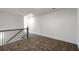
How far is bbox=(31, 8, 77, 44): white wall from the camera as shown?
258cm

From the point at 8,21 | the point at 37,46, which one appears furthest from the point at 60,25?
the point at 8,21

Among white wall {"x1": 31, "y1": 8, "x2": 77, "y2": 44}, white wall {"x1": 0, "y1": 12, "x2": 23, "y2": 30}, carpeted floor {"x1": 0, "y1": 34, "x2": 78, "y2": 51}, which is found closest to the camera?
carpeted floor {"x1": 0, "y1": 34, "x2": 78, "y2": 51}

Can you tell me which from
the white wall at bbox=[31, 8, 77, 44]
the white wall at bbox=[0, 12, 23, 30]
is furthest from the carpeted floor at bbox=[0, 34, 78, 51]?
the white wall at bbox=[0, 12, 23, 30]

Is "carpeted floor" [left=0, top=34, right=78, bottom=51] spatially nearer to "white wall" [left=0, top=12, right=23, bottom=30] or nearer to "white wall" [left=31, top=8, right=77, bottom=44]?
"white wall" [left=31, top=8, right=77, bottom=44]

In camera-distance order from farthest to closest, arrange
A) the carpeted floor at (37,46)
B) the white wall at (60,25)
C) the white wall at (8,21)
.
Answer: the white wall at (8,21) < the white wall at (60,25) < the carpeted floor at (37,46)

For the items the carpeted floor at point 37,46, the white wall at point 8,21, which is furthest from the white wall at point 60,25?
the white wall at point 8,21

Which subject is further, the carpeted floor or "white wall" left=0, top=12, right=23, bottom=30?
"white wall" left=0, top=12, right=23, bottom=30

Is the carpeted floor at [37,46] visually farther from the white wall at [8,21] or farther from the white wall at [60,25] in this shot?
the white wall at [8,21]

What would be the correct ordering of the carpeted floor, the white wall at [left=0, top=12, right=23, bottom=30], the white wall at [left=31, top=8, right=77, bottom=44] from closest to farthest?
1. the carpeted floor
2. the white wall at [left=31, top=8, right=77, bottom=44]
3. the white wall at [left=0, top=12, right=23, bottom=30]

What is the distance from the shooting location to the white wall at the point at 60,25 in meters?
2.58

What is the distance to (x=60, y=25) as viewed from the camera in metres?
3.05

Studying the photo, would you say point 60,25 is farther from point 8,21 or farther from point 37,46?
point 8,21
